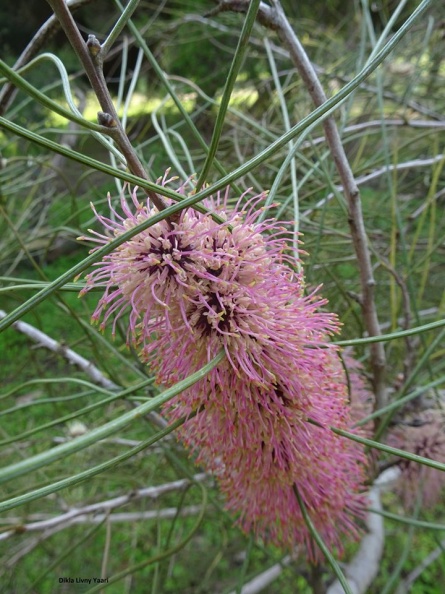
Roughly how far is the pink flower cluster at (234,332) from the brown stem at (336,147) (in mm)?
64

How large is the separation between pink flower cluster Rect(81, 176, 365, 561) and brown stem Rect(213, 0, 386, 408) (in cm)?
6

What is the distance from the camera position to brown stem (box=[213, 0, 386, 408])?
0.28 meters

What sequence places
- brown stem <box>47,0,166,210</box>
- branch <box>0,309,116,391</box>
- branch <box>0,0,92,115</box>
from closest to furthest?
brown stem <box>47,0,166,210</box>, branch <box>0,0,92,115</box>, branch <box>0,309,116,391</box>

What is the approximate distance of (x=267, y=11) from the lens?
10.8 inches

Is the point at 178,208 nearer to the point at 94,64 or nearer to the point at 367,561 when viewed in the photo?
the point at 94,64

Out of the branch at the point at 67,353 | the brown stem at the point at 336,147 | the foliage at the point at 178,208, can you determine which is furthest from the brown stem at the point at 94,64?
the branch at the point at 67,353

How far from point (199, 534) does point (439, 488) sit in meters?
0.73

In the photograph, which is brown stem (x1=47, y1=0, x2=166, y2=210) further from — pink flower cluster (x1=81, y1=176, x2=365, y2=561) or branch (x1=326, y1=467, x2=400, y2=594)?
branch (x1=326, y1=467, x2=400, y2=594)

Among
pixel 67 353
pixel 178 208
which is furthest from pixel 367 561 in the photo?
pixel 178 208

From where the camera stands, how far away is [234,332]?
0.67 feet

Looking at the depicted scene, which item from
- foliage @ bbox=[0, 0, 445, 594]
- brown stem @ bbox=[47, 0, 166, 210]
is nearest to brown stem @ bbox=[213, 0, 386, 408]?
foliage @ bbox=[0, 0, 445, 594]

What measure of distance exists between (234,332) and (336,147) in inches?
5.5

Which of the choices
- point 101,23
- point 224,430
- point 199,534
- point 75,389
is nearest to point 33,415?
point 75,389

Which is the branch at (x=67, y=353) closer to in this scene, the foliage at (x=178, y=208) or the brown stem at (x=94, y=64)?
the foliage at (x=178, y=208)
